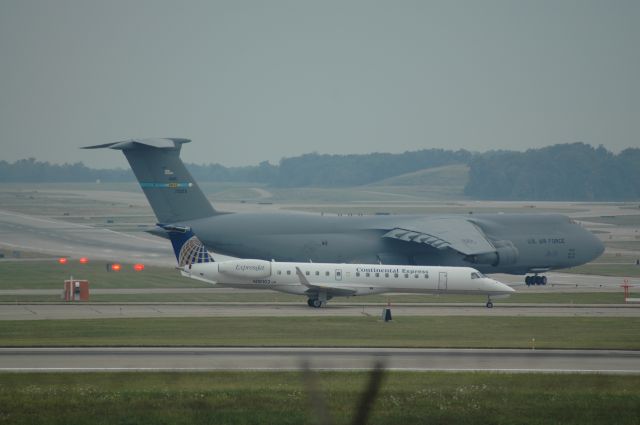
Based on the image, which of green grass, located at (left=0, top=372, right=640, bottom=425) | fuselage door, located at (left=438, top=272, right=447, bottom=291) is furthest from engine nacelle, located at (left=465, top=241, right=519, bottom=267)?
green grass, located at (left=0, top=372, right=640, bottom=425)

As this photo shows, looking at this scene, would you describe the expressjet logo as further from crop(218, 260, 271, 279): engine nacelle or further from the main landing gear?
the main landing gear

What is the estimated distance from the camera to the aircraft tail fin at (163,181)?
56031 millimetres

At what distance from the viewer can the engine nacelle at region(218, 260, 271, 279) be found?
160 feet

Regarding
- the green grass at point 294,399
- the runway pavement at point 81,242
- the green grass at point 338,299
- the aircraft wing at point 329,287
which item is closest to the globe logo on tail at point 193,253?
the green grass at point 338,299

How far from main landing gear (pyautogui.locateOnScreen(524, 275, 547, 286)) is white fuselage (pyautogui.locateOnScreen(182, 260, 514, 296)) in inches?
490

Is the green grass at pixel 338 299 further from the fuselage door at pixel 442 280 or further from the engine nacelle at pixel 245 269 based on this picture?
the engine nacelle at pixel 245 269

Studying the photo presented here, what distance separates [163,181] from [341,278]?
1250 centimetres

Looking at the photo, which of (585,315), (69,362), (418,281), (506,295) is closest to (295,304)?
(418,281)

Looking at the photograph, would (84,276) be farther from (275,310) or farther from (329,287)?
(329,287)

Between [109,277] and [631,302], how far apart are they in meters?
30.5

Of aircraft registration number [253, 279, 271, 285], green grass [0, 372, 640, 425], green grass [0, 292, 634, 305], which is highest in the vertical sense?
aircraft registration number [253, 279, 271, 285]

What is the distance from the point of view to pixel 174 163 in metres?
56.3

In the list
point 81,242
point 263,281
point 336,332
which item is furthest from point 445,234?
point 81,242

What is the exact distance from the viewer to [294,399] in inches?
880
